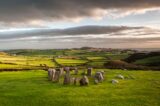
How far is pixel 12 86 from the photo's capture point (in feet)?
120

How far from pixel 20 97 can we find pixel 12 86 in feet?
24.2

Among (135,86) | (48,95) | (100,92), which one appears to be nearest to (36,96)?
(48,95)

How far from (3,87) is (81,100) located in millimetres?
12813

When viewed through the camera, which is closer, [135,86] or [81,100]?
[81,100]

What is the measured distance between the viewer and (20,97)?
29547 mm

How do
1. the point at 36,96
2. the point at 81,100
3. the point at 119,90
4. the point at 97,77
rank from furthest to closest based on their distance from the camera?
the point at 97,77 → the point at 119,90 → the point at 36,96 → the point at 81,100

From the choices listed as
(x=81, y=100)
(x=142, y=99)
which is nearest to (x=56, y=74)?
(x=81, y=100)

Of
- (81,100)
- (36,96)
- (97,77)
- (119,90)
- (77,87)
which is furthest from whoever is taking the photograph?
(97,77)

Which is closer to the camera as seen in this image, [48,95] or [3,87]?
A: [48,95]

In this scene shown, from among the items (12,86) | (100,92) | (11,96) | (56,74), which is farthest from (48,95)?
(56,74)

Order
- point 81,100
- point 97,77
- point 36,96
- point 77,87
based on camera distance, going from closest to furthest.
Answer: point 81,100
point 36,96
point 77,87
point 97,77

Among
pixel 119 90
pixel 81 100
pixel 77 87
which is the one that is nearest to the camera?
pixel 81 100

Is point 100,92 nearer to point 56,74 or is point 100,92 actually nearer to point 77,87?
point 77,87

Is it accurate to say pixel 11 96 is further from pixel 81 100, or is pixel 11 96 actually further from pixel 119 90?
pixel 119 90
